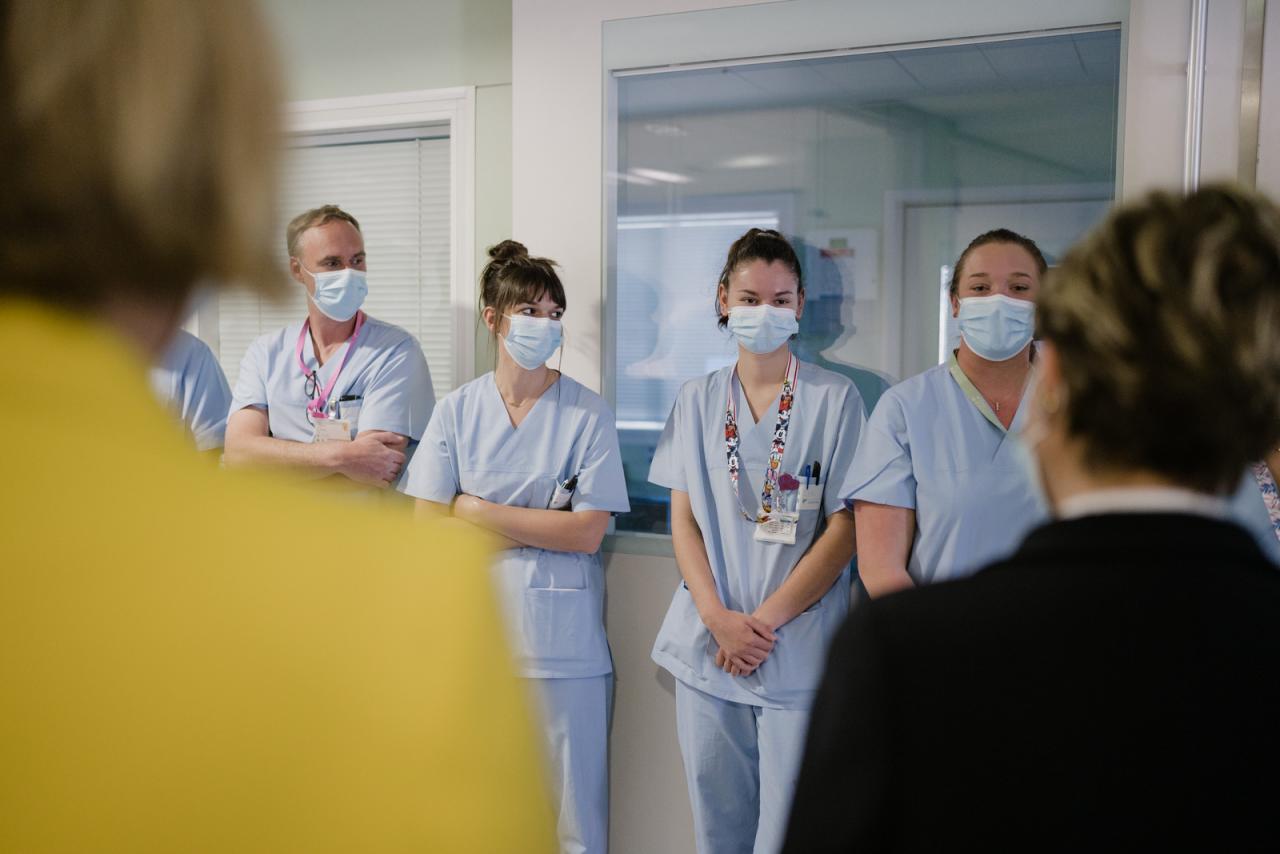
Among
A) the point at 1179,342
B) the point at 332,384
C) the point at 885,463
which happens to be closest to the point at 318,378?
the point at 332,384

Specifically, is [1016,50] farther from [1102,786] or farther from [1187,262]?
[1102,786]

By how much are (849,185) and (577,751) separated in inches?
64.6

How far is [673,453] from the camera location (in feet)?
9.08

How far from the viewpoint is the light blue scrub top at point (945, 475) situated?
91.0 inches

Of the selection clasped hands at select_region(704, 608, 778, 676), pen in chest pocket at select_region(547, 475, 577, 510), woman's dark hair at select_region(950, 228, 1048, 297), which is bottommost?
clasped hands at select_region(704, 608, 778, 676)

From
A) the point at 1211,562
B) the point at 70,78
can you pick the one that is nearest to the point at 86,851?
the point at 70,78

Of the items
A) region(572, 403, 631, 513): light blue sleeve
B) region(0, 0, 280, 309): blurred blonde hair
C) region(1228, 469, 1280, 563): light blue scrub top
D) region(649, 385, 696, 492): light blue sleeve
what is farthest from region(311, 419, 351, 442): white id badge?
region(0, 0, 280, 309): blurred blonde hair

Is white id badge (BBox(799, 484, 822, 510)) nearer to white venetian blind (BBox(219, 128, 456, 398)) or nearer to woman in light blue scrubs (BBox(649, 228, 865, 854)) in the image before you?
woman in light blue scrubs (BBox(649, 228, 865, 854))

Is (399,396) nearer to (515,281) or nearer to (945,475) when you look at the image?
(515,281)

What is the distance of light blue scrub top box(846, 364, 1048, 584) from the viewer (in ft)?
7.58

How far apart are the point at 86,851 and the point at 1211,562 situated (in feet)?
2.30

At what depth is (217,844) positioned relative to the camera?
15.7 inches

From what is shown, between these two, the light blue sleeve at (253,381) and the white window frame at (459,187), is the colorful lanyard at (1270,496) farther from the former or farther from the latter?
the light blue sleeve at (253,381)

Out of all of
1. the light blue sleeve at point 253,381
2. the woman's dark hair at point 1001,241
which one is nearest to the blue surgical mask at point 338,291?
the light blue sleeve at point 253,381
